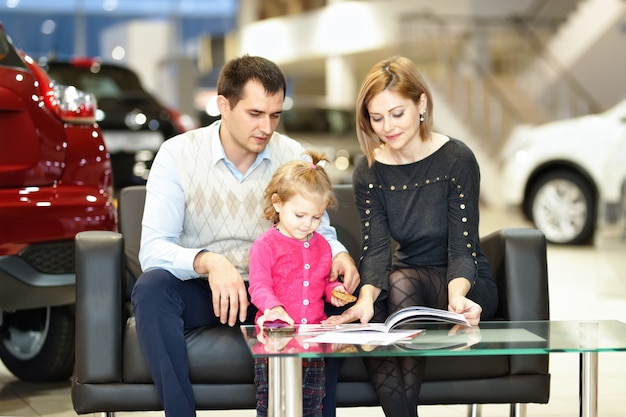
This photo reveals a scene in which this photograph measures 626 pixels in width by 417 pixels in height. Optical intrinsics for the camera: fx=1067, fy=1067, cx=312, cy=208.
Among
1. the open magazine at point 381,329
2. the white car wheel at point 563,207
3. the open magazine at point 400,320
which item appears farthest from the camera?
the white car wheel at point 563,207

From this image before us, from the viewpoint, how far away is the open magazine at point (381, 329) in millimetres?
2480

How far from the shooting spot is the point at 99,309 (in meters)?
2.94

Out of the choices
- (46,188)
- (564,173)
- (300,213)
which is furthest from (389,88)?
(564,173)

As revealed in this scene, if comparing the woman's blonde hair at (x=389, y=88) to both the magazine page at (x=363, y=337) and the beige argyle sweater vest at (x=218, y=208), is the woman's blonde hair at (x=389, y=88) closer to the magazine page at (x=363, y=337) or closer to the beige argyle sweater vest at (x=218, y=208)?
the beige argyle sweater vest at (x=218, y=208)

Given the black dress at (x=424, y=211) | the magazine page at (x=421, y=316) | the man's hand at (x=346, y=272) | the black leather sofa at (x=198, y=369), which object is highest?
the black dress at (x=424, y=211)

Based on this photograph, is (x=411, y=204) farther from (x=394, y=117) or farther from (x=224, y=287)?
(x=224, y=287)

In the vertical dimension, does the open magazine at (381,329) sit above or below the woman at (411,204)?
below

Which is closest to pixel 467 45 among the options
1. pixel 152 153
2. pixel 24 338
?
pixel 152 153

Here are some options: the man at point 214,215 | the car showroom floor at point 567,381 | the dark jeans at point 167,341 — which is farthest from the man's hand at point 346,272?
the car showroom floor at point 567,381

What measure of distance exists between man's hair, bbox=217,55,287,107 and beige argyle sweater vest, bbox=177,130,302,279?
0.56 feet

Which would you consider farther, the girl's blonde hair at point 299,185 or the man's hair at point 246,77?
the man's hair at point 246,77

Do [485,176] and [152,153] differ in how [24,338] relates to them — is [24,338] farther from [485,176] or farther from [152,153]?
[485,176]

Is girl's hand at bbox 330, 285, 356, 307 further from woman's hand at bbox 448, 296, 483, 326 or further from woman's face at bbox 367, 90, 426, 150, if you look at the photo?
woman's face at bbox 367, 90, 426, 150

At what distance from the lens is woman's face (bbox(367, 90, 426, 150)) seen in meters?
3.10
